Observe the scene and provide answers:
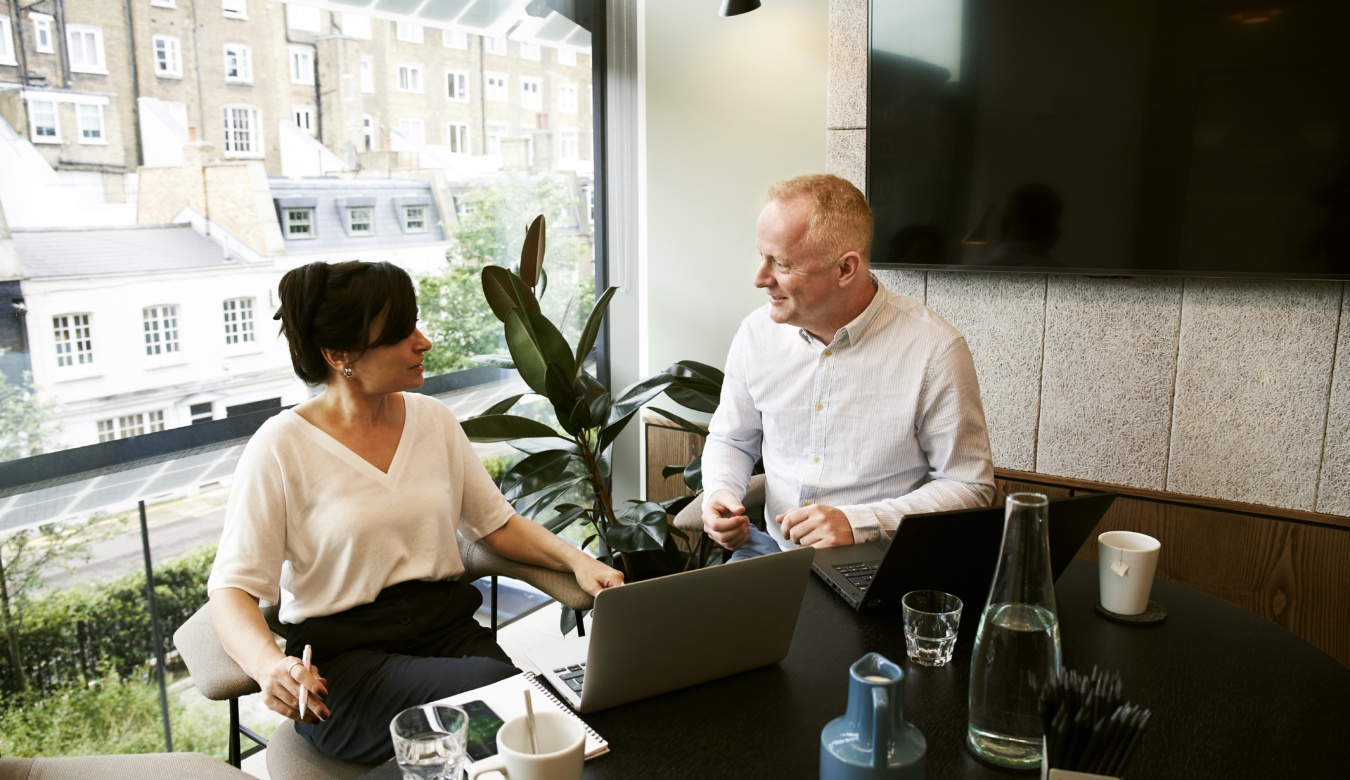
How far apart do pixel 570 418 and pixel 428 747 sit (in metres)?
1.74

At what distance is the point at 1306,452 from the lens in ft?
7.66

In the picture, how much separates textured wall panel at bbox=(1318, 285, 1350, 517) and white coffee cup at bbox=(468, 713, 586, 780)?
7.04ft

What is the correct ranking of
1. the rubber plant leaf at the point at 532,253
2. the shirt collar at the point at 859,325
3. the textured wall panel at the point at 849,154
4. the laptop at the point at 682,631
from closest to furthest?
the laptop at the point at 682,631
the shirt collar at the point at 859,325
the rubber plant leaf at the point at 532,253
the textured wall panel at the point at 849,154

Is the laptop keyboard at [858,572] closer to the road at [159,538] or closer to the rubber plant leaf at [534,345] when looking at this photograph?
the rubber plant leaf at [534,345]

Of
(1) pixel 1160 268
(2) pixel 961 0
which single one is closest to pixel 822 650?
(1) pixel 1160 268

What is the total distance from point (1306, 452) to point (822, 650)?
1.67m

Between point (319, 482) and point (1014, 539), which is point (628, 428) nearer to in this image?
point (319, 482)

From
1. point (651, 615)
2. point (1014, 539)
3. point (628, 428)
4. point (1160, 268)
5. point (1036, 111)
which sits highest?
point (1036, 111)

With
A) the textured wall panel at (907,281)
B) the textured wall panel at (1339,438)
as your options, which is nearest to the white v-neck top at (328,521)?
the textured wall panel at (907,281)

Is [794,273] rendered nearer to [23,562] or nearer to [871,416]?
[871,416]

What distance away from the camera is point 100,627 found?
2.26 m

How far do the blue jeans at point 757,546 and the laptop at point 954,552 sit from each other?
1.76 ft

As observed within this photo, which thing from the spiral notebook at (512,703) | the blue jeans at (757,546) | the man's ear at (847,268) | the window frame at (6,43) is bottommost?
the blue jeans at (757,546)

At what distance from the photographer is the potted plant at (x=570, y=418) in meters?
2.62
